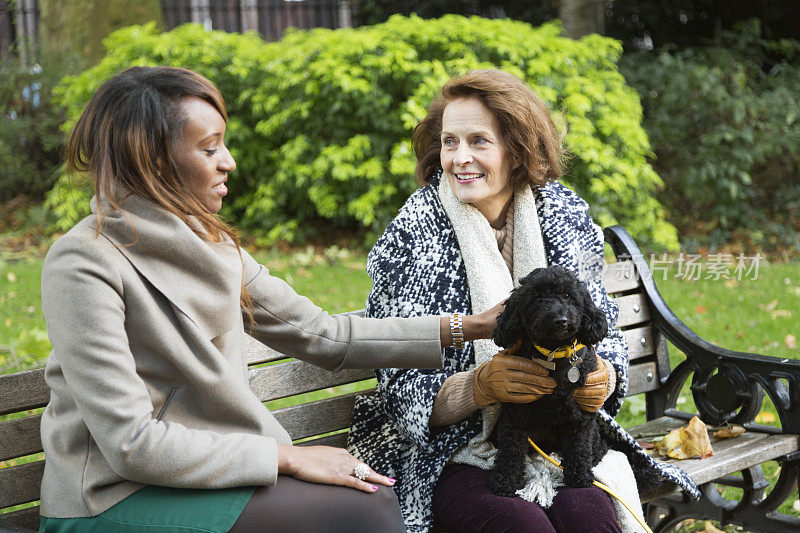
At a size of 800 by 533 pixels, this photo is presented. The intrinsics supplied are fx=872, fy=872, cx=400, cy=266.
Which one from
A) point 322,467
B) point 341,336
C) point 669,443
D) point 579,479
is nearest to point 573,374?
point 579,479

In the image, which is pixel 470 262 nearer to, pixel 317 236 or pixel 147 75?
pixel 147 75

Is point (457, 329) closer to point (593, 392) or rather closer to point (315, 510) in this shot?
point (593, 392)

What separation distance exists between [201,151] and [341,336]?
78 cm

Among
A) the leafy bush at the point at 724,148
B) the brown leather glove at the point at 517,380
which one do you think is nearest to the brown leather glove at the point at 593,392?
the brown leather glove at the point at 517,380

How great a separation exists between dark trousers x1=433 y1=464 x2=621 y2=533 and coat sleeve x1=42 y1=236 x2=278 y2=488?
0.84 meters

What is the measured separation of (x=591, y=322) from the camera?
8.16 ft

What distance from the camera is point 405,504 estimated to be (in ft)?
9.29

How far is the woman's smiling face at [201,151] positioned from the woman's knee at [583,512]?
4.46 ft

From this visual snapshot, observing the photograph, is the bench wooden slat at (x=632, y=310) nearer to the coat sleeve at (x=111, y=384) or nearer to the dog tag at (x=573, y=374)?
the dog tag at (x=573, y=374)

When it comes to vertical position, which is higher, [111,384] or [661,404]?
[111,384]

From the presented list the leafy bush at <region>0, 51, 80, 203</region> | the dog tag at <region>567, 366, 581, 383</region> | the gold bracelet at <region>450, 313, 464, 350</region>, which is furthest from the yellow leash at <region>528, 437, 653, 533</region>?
the leafy bush at <region>0, 51, 80, 203</region>

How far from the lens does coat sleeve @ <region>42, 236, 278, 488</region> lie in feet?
6.41

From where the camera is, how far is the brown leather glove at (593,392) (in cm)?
265

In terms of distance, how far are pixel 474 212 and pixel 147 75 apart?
1.27 metres
